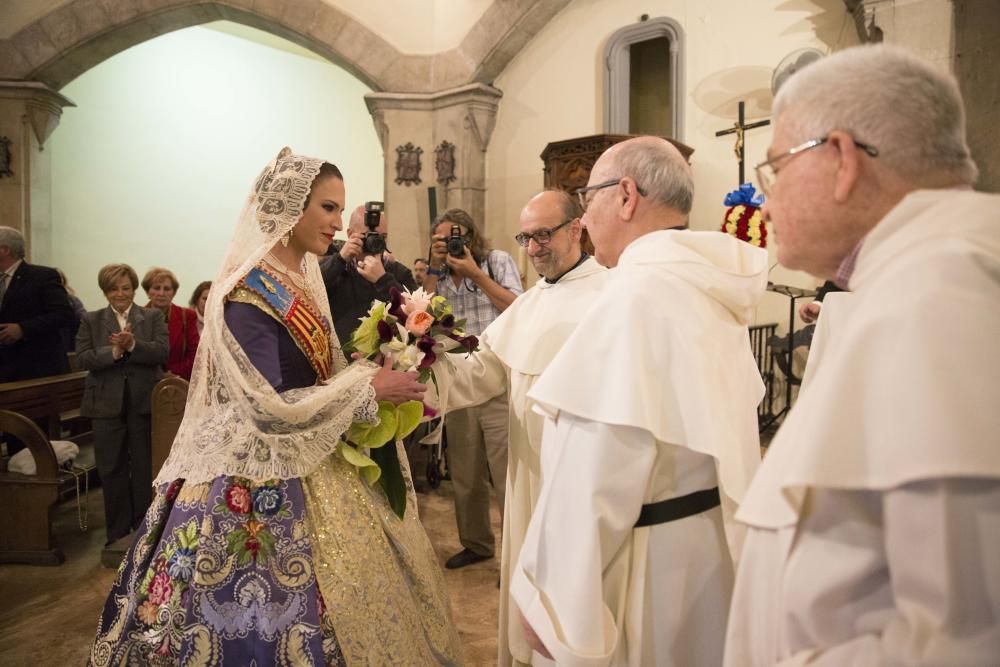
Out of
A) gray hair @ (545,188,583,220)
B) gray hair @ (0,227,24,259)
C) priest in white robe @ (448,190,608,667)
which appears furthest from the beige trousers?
gray hair @ (0,227,24,259)

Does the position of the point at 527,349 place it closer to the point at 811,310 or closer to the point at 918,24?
the point at 811,310

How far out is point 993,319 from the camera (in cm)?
75

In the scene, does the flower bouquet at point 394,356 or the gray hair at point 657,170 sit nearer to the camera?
the gray hair at point 657,170

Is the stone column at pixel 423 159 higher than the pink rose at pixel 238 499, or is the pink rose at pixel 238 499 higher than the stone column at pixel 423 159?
the stone column at pixel 423 159

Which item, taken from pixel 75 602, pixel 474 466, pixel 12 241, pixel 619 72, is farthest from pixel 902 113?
pixel 619 72

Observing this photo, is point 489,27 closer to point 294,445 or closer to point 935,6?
point 935,6

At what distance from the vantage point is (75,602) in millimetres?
3523

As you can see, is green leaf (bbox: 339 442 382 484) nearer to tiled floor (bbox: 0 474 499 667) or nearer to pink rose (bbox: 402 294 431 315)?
pink rose (bbox: 402 294 431 315)

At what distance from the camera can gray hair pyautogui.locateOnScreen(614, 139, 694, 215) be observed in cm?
171

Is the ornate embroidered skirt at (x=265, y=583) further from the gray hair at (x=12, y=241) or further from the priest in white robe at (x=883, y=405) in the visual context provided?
the gray hair at (x=12, y=241)

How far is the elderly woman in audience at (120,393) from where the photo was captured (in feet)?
13.6

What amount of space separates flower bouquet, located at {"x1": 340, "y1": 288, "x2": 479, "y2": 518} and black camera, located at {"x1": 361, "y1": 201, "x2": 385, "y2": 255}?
1.29m

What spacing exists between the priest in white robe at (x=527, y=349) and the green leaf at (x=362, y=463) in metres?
0.49

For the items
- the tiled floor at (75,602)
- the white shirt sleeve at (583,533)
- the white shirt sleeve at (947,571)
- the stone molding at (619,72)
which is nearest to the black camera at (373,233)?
the tiled floor at (75,602)
